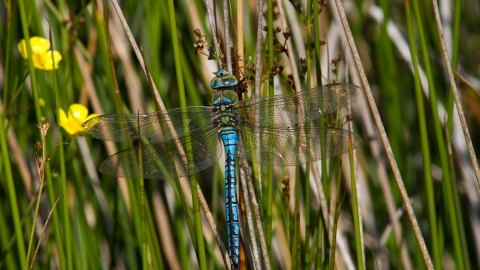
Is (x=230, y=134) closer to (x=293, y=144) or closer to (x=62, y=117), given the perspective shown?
(x=293, y=144)

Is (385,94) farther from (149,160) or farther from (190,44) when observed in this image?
(149,160)

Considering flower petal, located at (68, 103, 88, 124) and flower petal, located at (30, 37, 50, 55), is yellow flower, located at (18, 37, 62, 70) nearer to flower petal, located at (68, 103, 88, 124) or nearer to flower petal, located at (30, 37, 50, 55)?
flower petal, located at (30, 37, 50, 55)

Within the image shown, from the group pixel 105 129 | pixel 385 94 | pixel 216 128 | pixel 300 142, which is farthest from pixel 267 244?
pixel 385 94

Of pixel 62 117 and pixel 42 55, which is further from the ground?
pixel 42 55

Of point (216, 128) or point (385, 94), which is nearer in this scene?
point (216, 128)

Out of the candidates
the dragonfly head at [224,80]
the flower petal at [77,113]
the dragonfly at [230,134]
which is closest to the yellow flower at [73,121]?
the flower petal at [77,113]

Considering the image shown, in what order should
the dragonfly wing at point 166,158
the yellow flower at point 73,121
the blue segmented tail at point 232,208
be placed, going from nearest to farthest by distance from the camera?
the blue segmented tail at point 232,208 < the dragonfly wing at point 166,158 < the yellow flower at point 73,121

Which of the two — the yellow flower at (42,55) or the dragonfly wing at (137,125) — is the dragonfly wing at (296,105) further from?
the yellow flower at (42,55)

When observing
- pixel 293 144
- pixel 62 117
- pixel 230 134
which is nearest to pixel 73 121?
pixel 62 117
